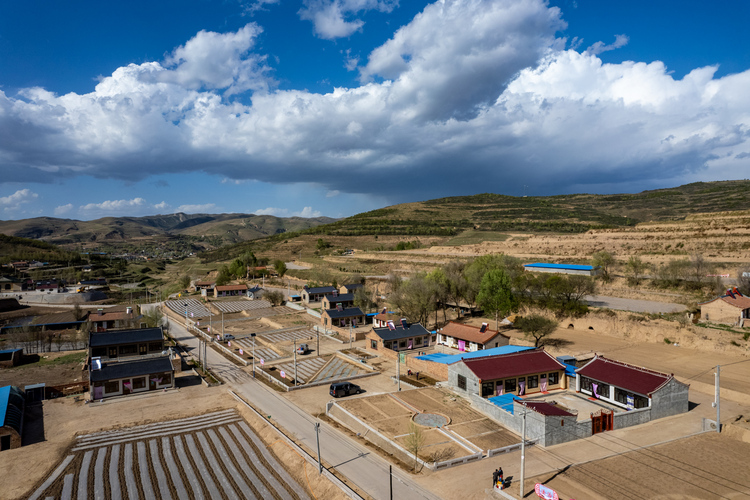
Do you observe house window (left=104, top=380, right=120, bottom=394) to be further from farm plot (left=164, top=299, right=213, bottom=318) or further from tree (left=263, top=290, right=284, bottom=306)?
tree (left=263, top=290, right=284, bottom=306)

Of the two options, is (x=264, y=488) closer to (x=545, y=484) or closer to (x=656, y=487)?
(x=545, y=484)

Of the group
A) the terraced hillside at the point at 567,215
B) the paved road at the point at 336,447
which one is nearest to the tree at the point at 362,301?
the paved road at the point at 336,447

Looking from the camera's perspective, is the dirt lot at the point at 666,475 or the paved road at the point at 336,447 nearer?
the dirt lot at the point at 666,475

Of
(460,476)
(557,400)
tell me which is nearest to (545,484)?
(460,476)

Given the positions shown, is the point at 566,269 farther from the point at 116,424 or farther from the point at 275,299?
the point at 116,424

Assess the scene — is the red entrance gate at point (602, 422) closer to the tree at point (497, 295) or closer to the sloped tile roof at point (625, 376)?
the sloped tile roof at point (625, 376)
